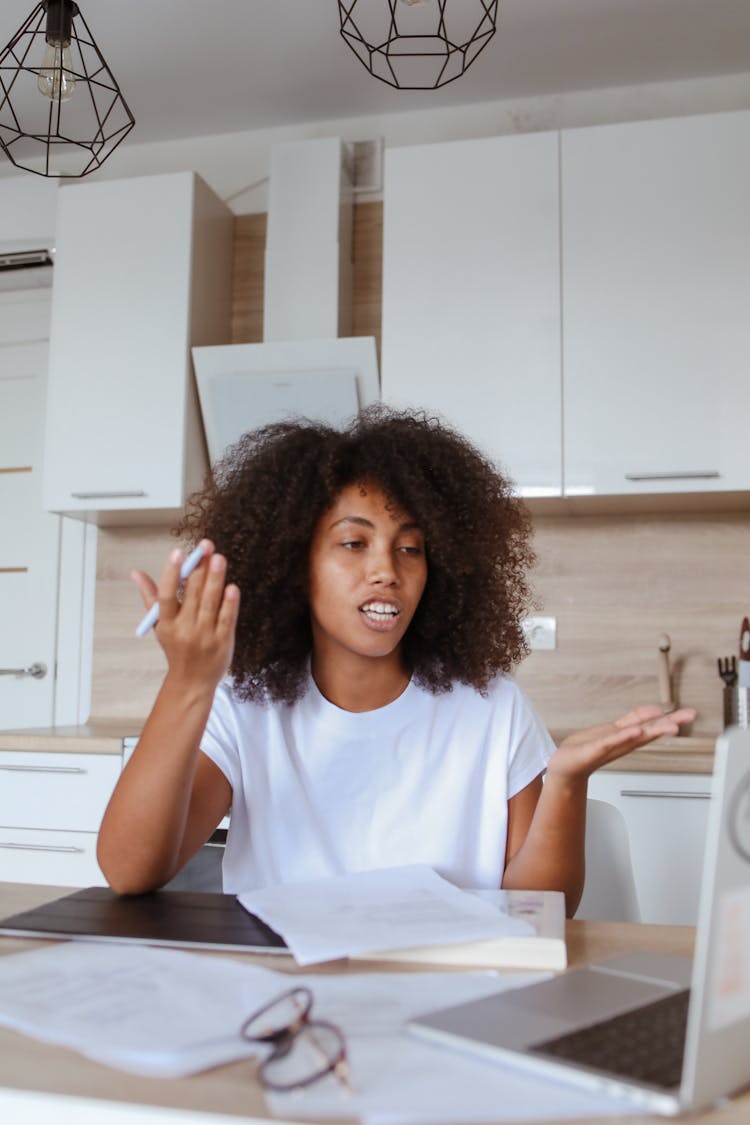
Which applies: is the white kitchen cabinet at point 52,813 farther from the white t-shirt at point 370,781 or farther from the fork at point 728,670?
the fork at point 728,670

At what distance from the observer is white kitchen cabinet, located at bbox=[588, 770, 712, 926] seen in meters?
2.23

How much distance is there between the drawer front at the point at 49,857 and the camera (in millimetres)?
2564

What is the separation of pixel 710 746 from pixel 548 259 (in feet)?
4.18

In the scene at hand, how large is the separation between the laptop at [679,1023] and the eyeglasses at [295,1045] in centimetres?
6

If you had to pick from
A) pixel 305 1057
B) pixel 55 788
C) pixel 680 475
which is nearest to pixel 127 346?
pixel 55 788

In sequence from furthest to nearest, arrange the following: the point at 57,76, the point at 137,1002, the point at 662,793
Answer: the point at 662,793 < the point at 57,76 < the point at 137,1002

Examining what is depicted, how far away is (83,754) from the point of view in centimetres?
258

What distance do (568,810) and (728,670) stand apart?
5.59ft

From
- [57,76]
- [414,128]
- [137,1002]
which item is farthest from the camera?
[414,128]

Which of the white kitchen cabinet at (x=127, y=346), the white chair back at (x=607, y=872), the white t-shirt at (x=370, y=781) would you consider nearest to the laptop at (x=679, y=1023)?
the white t-shirt at (x=370, y=781)

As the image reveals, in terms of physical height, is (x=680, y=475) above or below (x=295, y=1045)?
above

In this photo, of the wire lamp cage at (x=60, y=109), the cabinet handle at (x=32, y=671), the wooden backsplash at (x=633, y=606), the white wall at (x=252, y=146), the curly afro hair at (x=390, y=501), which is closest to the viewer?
the curly afro hair at (x=390, y=501)

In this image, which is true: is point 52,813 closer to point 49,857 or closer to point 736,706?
point 49,857

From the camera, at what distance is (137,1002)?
705mm
